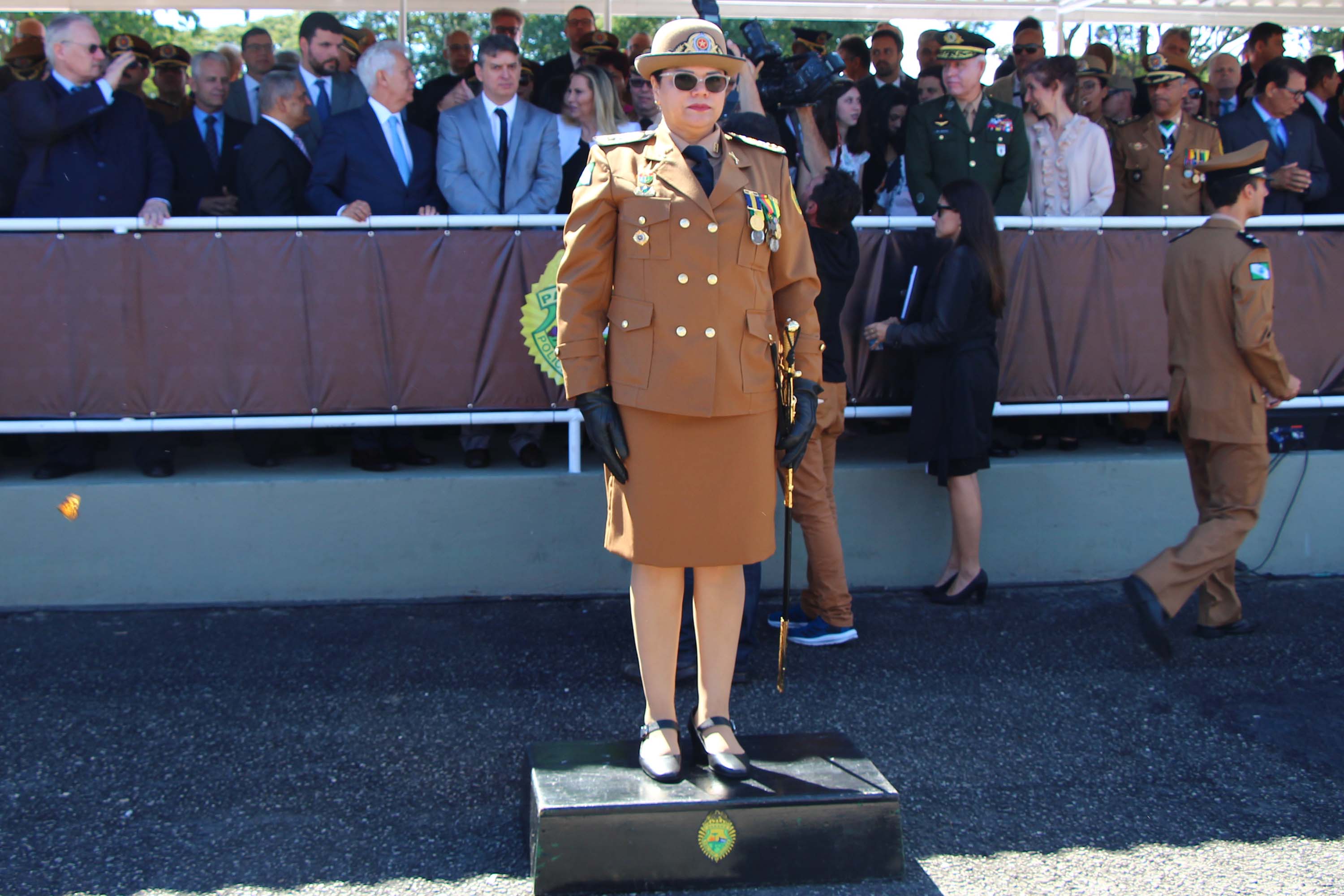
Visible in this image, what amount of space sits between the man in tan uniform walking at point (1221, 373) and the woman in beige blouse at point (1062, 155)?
1.37 metres

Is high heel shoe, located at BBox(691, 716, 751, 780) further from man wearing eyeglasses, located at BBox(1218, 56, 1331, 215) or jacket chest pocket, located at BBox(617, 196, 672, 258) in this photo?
man wearing eyeglasses, located at BBox(1218, 56, 1331, 215)

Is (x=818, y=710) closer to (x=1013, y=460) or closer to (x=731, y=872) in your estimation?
(x=731, y=872)

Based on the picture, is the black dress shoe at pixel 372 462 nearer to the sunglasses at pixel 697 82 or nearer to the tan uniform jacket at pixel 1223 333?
the sunglasses at pixel 697 82

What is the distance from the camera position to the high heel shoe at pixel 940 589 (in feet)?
18.4

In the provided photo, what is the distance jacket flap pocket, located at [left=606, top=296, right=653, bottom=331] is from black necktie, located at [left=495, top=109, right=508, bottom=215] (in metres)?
2.73

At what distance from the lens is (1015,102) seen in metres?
7.63

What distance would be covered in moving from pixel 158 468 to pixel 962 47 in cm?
456

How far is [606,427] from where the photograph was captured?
3.29m

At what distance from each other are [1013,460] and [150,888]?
4.30 meters

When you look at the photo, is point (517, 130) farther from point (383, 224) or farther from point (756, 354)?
point (756, 354)

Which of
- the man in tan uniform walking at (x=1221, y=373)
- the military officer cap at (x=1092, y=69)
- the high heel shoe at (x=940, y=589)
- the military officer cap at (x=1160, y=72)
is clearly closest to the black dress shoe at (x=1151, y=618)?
the man in tan uniform walking at (x=1221, y=373)

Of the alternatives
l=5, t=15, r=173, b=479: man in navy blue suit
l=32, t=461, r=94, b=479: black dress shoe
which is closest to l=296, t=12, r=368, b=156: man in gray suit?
l=5, t=15, r=173, b=479: man in navy blue suit

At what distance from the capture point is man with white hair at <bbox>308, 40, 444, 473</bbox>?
5750mm

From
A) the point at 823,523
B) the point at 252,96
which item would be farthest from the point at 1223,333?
the point at 252,96
